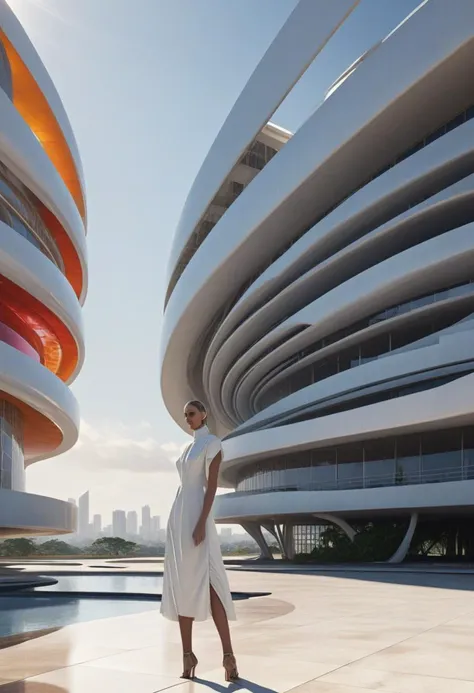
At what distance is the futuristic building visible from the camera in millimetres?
20484

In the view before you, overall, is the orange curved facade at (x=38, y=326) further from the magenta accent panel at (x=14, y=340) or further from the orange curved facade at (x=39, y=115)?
the orange curved facade at (x=39, y=115)

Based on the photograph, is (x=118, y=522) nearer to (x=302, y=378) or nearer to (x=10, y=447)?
(x=302, y=378)

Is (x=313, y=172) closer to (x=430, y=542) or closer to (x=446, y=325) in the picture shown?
(x=446, y=325)

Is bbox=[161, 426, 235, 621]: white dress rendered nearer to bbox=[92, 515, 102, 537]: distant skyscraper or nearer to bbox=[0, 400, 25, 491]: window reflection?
bbox=[0, 400, 25, 491]: window reflection

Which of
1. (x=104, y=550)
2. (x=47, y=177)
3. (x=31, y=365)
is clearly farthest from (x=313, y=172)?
(x=104, y=550)

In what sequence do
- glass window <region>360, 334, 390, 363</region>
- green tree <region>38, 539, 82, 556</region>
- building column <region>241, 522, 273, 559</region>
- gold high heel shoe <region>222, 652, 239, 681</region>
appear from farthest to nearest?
green tree <region>38, 539, 82, 556</region> < building column <region>241, 522, 273, 559</region> < glass window <region>360, 334, 390, 363</region> < gold high heel shoe <region>222, 652, 239, 681</region>

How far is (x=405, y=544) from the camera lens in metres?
27.8

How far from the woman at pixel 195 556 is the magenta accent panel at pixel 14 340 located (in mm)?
17595

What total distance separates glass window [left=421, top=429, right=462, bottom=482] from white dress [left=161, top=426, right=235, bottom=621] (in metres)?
23.2

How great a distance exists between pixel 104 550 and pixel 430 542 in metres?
39.4

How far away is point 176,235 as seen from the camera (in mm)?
43688

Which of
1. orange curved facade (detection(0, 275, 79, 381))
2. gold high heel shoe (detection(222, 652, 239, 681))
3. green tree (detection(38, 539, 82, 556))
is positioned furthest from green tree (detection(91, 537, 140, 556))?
gold high heel shoe (detection(222, 652, 239, 681))

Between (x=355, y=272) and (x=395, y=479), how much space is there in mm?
8900

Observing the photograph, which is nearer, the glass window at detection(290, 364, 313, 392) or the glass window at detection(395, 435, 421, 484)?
the glass window at detection(395, 435, 421, 484)
